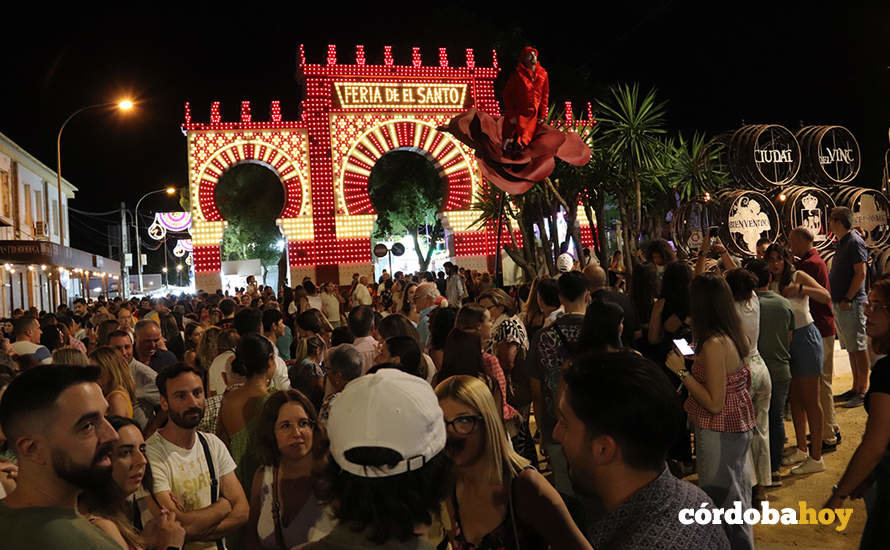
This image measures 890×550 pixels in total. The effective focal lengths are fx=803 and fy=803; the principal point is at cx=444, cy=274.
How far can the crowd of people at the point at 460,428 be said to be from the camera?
83.7 inches

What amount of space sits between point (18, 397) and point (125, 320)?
8.07 m

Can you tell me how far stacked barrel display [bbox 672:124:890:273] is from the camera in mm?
12539

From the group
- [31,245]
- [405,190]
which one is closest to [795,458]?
[31,245]

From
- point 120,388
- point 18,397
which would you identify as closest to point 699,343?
point 18,397

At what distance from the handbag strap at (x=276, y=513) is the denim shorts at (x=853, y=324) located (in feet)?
23.0

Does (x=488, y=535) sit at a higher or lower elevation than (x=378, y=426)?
lower

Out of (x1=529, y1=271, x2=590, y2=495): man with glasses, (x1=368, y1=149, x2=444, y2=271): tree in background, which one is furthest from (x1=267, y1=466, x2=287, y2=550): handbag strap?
(x1=368, y1=149, x2=444, y2=271): tree in background

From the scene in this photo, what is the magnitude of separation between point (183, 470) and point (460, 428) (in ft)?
5.24

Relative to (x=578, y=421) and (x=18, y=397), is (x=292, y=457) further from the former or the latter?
(x=578, y=421)

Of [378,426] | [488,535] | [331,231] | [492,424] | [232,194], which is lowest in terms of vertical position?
[488,535]

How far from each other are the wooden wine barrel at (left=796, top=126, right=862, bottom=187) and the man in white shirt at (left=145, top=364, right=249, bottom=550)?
1225 centimetres

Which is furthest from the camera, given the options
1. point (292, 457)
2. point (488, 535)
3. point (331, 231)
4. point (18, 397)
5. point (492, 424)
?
point (331, 231)

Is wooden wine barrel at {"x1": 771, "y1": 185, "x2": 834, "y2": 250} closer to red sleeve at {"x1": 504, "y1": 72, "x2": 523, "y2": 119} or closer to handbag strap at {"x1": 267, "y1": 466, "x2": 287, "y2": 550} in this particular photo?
red sleeve at {"x1": 504, "y1": 72, "x2": 523, "y2": 119}

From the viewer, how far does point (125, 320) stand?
10141 millimetres
